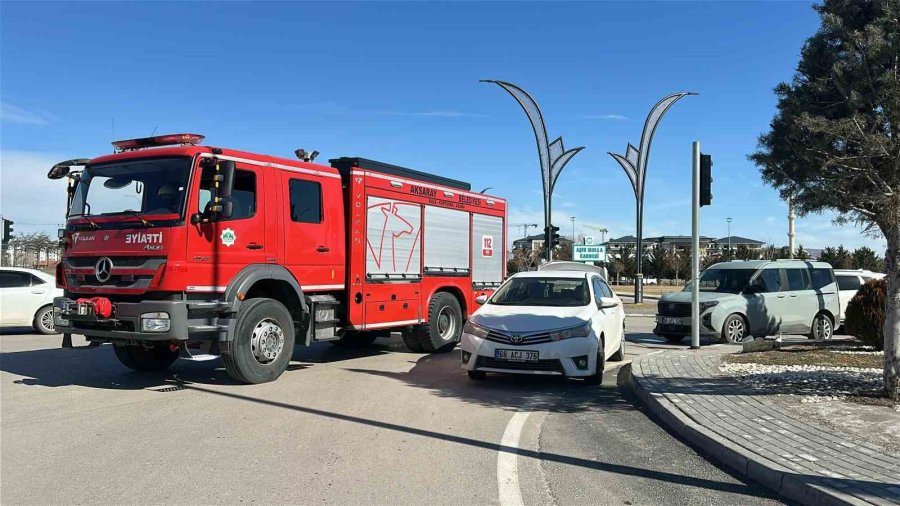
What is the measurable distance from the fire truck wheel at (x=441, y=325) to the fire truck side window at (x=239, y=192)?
14.2 feet

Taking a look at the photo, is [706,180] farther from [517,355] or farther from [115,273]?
[115,273]

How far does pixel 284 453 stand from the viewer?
17.7 feet

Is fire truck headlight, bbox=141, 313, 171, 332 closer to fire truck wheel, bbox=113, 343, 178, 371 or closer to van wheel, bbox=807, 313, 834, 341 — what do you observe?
fire truck wheel, bbox=113, 343, 178, 371

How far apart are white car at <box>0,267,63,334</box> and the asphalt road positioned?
22.1ft

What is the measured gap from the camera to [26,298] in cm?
1529

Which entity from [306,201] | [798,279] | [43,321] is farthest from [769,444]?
[43,321]

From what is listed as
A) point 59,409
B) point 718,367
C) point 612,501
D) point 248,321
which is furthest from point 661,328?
point 59,409

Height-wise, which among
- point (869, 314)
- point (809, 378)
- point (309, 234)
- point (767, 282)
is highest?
point (309, 234)

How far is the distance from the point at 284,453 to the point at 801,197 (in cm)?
600

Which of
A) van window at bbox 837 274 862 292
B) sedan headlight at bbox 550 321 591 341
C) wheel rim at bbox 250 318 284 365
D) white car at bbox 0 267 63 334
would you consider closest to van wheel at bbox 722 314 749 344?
van window at bbox 837 274 862 292

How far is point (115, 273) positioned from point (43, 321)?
961 cm

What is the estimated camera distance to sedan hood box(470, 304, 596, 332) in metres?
8.40

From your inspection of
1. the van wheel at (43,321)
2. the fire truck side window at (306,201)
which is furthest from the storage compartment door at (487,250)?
the van wheel at (43,321)

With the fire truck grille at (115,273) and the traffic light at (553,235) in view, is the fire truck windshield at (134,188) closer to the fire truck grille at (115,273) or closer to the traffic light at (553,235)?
the fire truck grille at (115,273)
